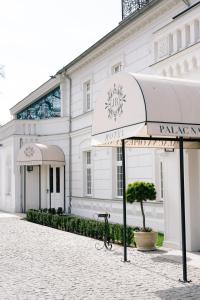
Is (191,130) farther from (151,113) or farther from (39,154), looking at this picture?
(39,154)

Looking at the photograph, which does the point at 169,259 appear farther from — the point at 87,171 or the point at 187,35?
the point at 87,171

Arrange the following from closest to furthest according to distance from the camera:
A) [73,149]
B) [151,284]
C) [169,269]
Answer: [151,284] < [169,269] < [73,149]

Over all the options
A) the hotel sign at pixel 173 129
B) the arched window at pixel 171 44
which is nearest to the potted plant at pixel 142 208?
the arched window at pixel 171 44

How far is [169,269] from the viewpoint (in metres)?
8.52

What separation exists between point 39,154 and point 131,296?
1616 cm

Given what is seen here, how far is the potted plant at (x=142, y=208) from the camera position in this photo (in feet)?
35.4

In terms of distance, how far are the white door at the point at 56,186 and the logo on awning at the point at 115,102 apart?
13722 millimetres

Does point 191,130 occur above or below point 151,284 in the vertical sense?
above

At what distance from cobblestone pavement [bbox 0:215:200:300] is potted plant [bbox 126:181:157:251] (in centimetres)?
31

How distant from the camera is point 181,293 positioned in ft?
22.1

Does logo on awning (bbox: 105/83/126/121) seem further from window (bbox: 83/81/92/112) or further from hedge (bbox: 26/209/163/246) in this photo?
window (bbox: 83/81/92/112)

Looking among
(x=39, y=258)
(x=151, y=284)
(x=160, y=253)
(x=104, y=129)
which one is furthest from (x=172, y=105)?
(x=39, y=258)

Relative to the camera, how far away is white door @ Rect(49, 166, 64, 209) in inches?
905

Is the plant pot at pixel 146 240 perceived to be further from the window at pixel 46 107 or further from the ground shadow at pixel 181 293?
the window at pixel 46 107
